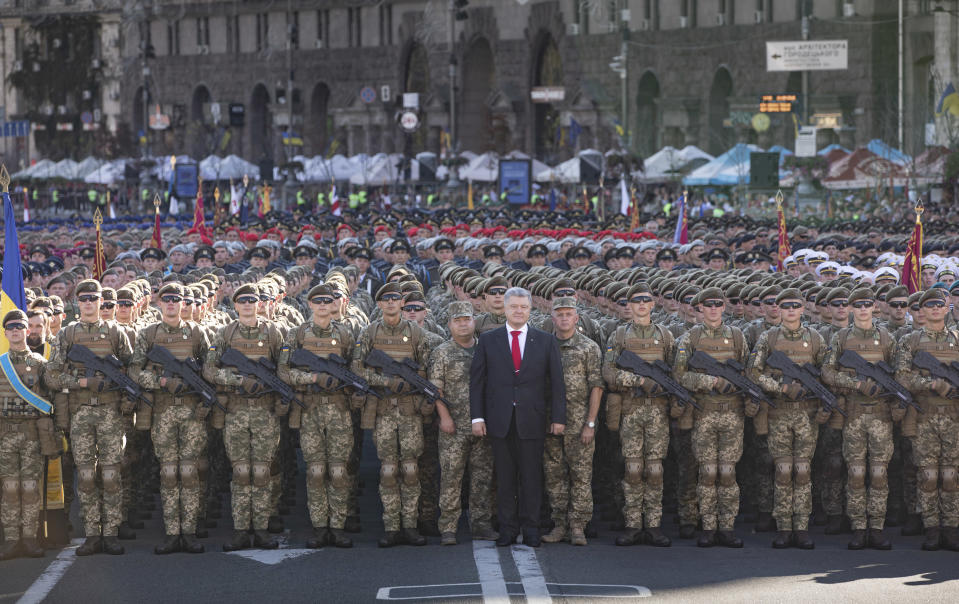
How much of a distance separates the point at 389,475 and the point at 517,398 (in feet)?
3.75

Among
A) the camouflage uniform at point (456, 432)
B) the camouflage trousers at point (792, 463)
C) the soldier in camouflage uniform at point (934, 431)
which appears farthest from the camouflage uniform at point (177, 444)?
the soldier in camouflage uniform at point (934, 431)

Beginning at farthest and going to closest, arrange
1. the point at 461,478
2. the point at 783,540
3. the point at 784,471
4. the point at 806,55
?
the point at 806,55 < the point at 461,478 < the point at 784,471 < the point at 783,540

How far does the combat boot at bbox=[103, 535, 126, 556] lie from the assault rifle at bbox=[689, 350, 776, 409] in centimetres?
451

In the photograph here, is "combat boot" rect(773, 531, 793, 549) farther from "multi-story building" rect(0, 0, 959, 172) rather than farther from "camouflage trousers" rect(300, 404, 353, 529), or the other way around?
"multi-story building" rect(0, 0, 959, 172)

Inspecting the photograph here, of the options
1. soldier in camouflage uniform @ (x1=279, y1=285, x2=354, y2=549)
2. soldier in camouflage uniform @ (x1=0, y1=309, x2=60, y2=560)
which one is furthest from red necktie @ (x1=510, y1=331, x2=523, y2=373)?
soldier in camouflage uniform @ (x1=0, y1=309, x2=60, y2=560)

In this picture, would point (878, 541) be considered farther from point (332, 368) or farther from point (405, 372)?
point (332, 368)

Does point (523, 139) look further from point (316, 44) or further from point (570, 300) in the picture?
point (570, 300)

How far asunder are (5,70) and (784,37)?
73.1 metres

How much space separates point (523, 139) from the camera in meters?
73.9

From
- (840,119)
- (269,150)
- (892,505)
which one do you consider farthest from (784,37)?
(892,505)

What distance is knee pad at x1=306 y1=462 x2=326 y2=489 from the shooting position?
13.1 metres

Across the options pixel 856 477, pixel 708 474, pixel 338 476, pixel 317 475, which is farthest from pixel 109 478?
pixel 856 477

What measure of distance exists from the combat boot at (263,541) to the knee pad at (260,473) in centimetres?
36

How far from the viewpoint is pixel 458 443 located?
1309 cm
